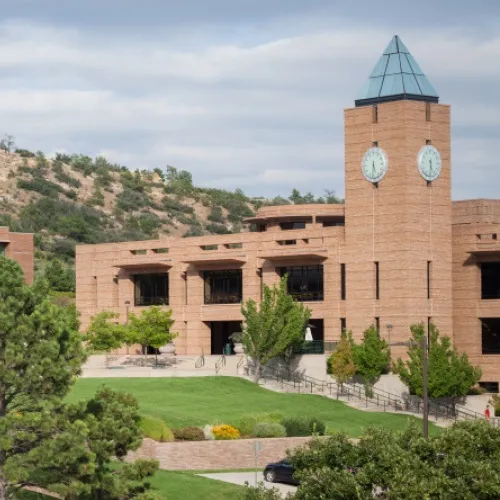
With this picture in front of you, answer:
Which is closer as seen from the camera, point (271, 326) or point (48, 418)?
point (48, 418)

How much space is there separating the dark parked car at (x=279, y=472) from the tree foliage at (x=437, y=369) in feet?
71.7

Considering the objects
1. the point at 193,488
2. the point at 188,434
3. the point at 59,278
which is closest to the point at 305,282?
the point at 188,434

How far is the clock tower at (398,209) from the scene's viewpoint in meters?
76.2

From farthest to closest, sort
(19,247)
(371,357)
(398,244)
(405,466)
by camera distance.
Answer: (19,247)
(398,244)
(371,357)
(405,466)

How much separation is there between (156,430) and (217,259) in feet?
105

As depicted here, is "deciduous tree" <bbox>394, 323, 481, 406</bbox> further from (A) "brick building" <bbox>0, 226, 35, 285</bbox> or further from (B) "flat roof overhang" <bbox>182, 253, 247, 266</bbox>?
(A) "brick building" <bbox>0, 226, 35, 285</bbox>

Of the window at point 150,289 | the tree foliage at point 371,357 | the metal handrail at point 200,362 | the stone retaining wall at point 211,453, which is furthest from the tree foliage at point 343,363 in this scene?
the window at point 150,289

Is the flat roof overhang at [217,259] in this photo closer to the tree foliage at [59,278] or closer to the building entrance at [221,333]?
the building entrance at [221,333]

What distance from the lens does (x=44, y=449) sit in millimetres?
38031

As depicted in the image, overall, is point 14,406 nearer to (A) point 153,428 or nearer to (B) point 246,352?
(A) point 153,428

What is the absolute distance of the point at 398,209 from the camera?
7656 centimetres

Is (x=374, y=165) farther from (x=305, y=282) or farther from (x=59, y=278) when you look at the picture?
(x=59, y=278)

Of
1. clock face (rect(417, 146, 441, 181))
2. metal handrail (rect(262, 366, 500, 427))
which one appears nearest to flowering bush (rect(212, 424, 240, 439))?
metal handrail (rect(262, 366, 500, 427))

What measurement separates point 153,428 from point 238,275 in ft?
110
